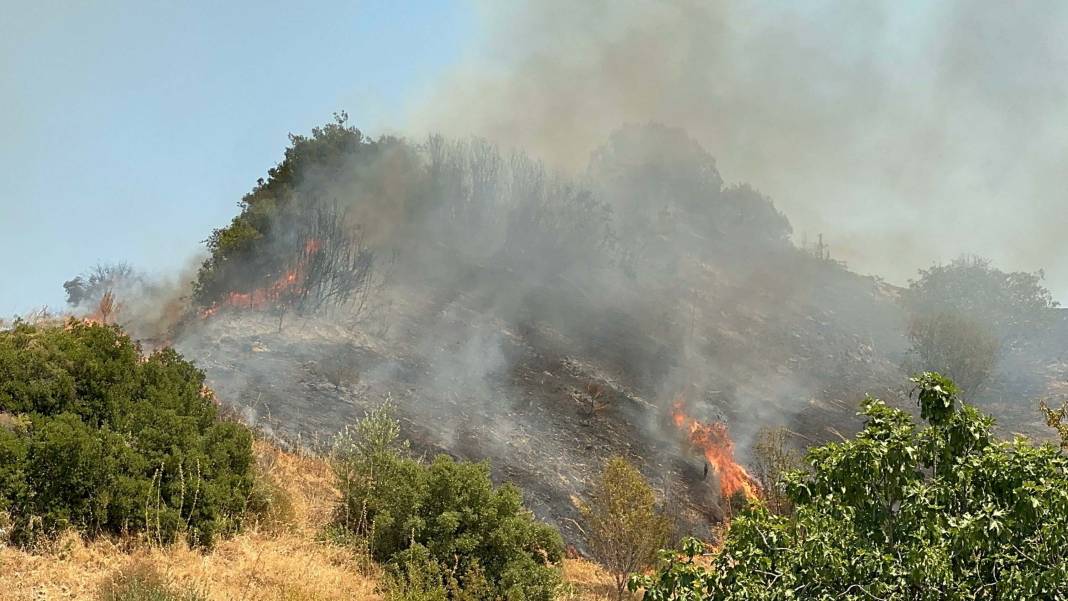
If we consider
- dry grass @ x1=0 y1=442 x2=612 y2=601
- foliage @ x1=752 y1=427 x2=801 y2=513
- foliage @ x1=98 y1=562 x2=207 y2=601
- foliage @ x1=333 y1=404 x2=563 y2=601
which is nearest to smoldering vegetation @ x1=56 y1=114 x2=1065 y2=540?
foliage @ x1=752 y1=427 x2=801 y2=513

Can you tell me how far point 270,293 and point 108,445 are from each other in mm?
19415

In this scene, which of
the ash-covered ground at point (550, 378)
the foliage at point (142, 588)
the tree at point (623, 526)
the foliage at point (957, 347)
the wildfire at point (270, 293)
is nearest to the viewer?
the foliage at point (142, 588)

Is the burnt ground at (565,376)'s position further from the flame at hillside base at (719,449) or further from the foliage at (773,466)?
the foliage at (773,466)

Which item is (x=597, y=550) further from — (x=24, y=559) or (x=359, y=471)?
(x=24, y=559)

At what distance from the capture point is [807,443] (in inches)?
1181

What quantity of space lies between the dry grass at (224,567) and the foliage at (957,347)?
36596 mm

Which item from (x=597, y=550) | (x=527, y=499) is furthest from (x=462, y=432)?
(x=597, y=550)

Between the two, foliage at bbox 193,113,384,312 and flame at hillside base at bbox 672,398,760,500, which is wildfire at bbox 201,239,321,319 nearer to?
foliage at bbox 193,113,384,312

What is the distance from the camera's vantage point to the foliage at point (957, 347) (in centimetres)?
3800

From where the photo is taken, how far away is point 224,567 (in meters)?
7.75

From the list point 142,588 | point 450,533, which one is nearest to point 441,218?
point 450,533

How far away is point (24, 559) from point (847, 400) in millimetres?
38711

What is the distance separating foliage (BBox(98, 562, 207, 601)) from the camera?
631 centimetres

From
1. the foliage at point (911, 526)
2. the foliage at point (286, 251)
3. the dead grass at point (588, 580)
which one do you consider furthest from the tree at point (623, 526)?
the foliage at point (286, 251)
